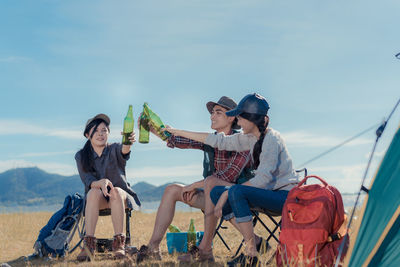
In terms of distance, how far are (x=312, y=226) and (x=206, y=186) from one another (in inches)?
47.8

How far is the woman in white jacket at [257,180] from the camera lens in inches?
151

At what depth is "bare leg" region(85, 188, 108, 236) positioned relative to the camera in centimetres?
486

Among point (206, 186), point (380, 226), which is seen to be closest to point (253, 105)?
point (206, 186)

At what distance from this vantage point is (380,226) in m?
2.95

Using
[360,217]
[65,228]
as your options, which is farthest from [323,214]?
[65,228]

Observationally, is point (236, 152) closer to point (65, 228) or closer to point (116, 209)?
point (116, 209)

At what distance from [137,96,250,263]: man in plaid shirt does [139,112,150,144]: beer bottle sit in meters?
0.32

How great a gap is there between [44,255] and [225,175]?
2429mm

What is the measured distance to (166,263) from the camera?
433 cm

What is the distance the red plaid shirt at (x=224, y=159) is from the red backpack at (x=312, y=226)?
925mm

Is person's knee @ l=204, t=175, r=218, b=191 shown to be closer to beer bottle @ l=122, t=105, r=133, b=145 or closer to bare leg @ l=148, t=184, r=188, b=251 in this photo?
bare leg @ l=148, t=184, r=188, b=251

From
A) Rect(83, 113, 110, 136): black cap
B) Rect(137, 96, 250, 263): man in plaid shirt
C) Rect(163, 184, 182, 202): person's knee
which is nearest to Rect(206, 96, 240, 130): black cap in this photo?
Rect(137, 96, 250, 263): man in plaid shirt

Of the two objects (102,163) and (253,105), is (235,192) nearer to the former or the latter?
(253,105)

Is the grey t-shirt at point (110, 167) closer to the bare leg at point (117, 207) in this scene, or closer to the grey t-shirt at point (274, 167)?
the bare leg at point (117, 207)
